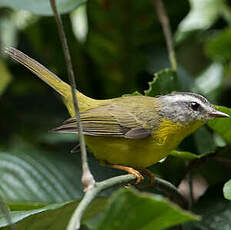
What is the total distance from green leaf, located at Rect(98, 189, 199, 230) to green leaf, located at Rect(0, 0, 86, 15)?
1.58 metres

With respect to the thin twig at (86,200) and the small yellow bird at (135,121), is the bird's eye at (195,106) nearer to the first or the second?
the small yellow bird at (135,121)

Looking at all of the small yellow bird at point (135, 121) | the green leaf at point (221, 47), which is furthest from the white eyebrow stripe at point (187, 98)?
the green leaf at point (221, 47)

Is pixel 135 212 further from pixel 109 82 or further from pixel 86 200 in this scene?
pixel 109 82

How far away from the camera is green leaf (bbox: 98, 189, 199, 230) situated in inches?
44.3

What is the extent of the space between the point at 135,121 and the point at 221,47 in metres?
0.98

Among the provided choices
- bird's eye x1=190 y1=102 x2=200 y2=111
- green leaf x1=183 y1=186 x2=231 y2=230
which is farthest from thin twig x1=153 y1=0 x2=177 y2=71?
green leaf x1=183 y1=186 x2=231 y2=230

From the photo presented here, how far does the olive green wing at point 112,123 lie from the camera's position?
98.3 inches

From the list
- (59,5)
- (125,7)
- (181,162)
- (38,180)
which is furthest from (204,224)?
(125,7)

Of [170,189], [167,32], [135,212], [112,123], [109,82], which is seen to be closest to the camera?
[135,212]

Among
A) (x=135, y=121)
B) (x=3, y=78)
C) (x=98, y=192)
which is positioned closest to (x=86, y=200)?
(x=98, y=192)

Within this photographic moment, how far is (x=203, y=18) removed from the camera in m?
3.72

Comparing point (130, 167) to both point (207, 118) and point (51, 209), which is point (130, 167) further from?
point (51, 209)

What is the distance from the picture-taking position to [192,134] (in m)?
2.82

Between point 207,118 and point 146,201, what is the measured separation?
1.48m
